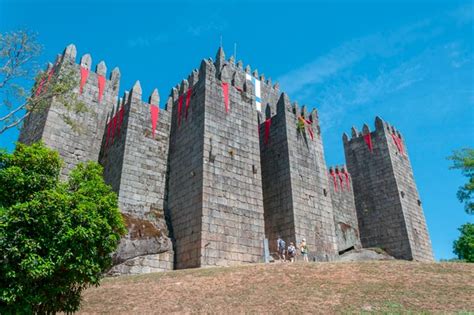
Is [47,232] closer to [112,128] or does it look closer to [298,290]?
[298,290]

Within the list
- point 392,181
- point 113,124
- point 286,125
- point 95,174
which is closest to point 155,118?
point 113,124

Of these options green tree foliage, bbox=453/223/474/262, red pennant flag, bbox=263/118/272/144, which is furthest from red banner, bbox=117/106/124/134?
green tree foliage, bbox=453/223/474/262

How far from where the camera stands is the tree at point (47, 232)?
31.1 ft

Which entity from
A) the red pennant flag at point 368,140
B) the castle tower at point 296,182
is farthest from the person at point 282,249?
the red pennant flag at point 368,140

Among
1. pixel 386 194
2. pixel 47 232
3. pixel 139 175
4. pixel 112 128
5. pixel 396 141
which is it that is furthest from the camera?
pixel 396 141

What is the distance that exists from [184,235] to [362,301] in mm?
9563

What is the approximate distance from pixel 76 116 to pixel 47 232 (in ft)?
47.5

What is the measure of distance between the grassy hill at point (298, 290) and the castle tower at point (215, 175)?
2858 mm

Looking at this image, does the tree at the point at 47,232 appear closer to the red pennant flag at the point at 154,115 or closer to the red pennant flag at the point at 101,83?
the red pennant flag at the point at 154,115

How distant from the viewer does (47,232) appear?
9.92 meters

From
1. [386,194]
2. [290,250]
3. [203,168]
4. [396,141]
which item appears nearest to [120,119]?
[203,168]

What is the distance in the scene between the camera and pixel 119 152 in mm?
21453

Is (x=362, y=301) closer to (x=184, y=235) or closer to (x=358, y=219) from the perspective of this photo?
(x=184, y=235)

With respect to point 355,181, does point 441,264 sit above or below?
below
